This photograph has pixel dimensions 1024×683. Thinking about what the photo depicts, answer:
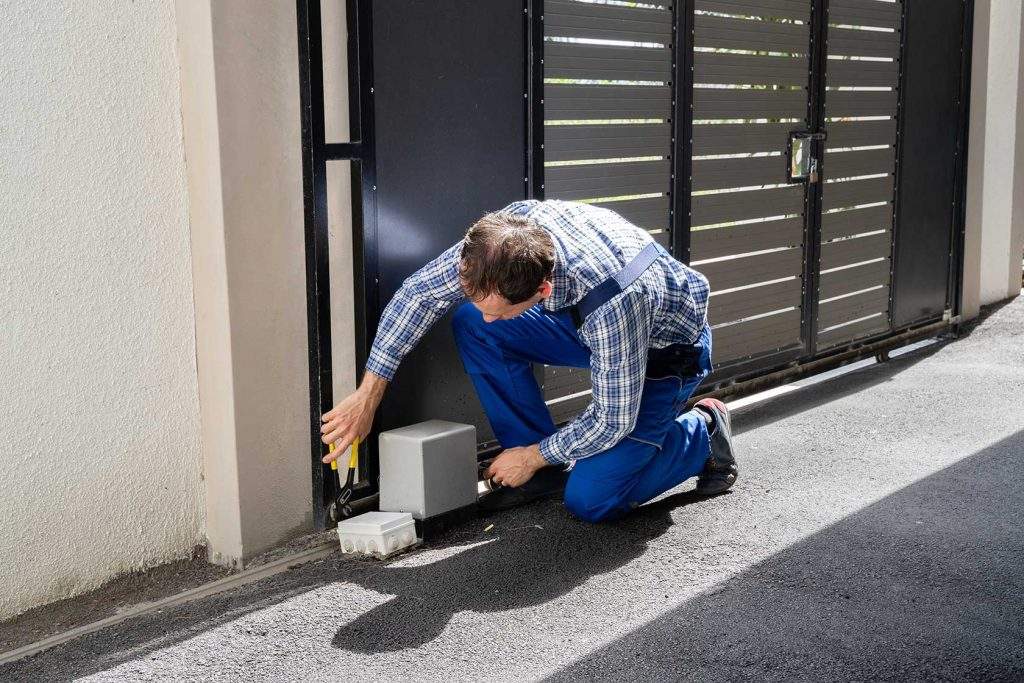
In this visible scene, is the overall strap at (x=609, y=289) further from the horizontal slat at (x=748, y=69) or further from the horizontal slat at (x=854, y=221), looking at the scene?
the horizontal slat at (x=854, y=221)

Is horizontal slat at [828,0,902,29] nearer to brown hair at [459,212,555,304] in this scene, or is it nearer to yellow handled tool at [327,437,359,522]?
brown hair at [459,212,555,304]

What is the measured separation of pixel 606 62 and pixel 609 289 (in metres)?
1.45

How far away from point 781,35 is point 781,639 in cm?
338

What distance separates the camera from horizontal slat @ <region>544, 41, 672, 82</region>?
4.32m

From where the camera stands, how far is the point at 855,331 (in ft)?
Result: 20.8

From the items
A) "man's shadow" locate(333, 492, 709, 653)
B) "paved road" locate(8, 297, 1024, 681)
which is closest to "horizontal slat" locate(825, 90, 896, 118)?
"paved road" locate(8, 297, 1024, 681)

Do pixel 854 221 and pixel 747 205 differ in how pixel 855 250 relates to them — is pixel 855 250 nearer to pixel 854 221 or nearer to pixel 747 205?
pixel 854 221

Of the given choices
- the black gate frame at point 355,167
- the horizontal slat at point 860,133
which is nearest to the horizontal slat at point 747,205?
the horizontal slat at point 860,133

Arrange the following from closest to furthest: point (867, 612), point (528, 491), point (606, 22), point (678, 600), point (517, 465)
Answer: point (867, 612)
point (678, 600)
point (517, 465)
point (528, 491)
point (606, 22)

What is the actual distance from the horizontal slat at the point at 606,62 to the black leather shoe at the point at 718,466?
1.39 metres

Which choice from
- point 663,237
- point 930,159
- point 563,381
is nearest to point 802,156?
point 663,237

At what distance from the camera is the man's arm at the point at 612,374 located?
345cm

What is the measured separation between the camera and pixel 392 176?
148 inches

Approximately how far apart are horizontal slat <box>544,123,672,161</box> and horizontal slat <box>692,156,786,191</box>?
254mm
